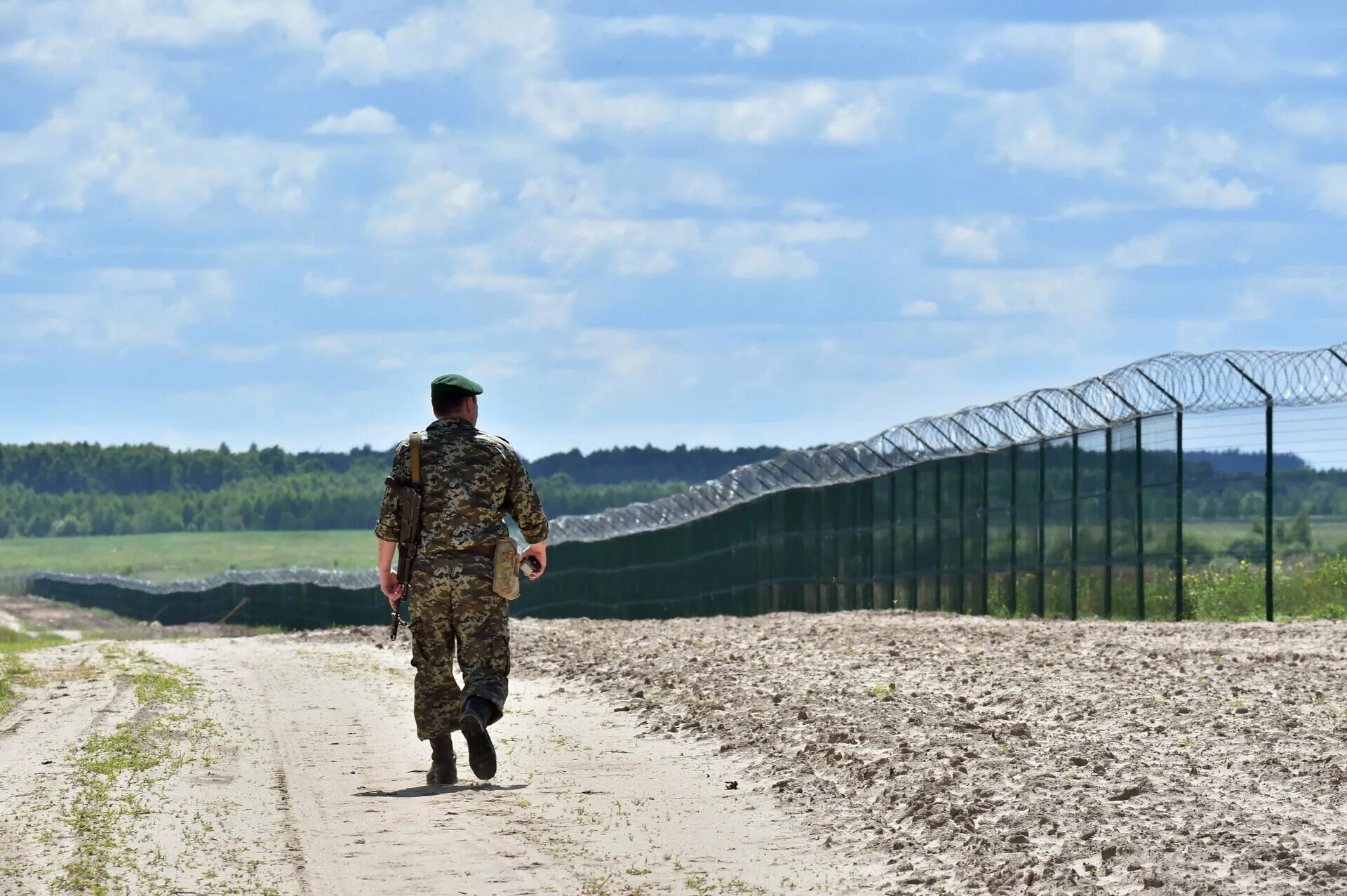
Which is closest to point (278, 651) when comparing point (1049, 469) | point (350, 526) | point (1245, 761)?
point (1049, 469)

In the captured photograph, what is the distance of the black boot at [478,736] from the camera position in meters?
8.93

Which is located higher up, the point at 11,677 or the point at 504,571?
the point at 504,571

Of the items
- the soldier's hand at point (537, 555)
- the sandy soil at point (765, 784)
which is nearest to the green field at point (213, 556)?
the sandy soil at point (765, 784)

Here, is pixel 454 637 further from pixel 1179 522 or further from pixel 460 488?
pixel 1179 522

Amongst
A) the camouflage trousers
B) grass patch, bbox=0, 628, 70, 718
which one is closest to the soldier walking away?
the camouflage trousers

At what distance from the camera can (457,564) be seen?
9.02 metres

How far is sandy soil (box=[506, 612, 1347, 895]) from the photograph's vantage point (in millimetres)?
6930

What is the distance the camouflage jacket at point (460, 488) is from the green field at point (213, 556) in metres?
143

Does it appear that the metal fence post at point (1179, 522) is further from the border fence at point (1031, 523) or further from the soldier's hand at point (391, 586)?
the soldier's hand at point (391, 586)

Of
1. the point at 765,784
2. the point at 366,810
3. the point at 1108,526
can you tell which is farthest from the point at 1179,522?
the point at 366,810

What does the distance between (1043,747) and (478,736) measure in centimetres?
241

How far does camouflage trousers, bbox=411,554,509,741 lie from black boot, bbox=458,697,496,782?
0.04m

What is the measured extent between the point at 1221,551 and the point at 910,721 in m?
10.4

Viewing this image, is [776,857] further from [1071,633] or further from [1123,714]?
[1071,633]
